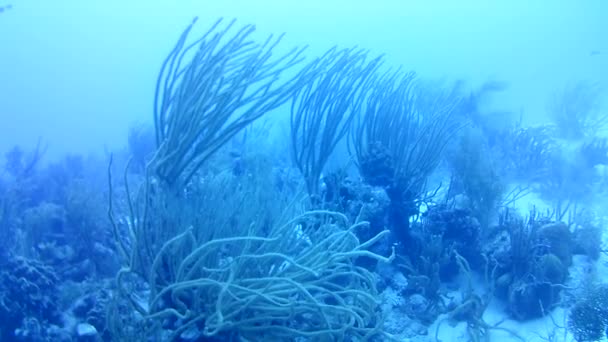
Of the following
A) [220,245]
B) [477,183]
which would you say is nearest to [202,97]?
[220,245]

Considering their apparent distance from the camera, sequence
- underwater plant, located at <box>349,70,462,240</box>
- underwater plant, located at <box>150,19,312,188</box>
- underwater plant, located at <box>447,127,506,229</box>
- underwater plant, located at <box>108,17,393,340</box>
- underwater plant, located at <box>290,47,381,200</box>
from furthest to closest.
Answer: underwater plant, located at <box>290,47,381,200</box> < underwater plant, located at <box>447,127,506,229</box> < underwater plant, located at <box>349,70,462,240</box> < underwater plant, located at <box>150,19,312,188</box> < underwater plant, located at <box>108,17,393,340</box>

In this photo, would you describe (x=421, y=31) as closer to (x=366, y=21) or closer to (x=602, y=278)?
(x=366, y=21)

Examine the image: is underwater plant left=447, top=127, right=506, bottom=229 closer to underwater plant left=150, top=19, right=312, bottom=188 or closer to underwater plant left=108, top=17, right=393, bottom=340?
underwater plant left=108, top=17, right=393, bottom=340

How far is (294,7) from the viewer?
12275 cm

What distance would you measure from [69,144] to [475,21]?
102641 mm

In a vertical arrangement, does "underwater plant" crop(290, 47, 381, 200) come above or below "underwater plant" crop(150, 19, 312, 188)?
above

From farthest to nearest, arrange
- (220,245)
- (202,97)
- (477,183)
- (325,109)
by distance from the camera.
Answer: (325,109) → (477,183) → (202,97) → (220,245)

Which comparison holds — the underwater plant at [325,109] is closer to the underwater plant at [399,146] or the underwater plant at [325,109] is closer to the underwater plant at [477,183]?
the underwater plant at [399,146]

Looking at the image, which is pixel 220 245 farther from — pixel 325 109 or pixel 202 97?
pixel 325 109

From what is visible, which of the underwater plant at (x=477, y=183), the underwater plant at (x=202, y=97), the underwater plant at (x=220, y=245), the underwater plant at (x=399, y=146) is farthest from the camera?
the underwater plant at (x=477, y=183)

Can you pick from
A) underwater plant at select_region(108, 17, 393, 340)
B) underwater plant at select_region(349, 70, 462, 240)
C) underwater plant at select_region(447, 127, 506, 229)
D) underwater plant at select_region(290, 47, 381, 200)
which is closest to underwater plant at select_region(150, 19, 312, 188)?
underwater plant at select_region(108, 17, 393, 340)

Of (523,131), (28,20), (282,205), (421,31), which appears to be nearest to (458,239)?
(282,205)

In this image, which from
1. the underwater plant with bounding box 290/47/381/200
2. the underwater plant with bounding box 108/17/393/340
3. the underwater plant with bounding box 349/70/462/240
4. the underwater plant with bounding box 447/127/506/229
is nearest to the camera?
the underwater plant with bounding box 108/17/393/340

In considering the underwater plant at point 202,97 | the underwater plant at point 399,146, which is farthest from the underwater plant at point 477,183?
the underwater plant at point 202,97
